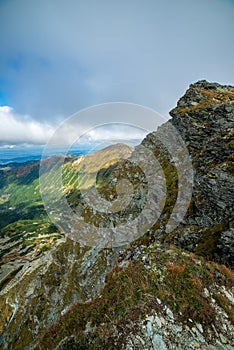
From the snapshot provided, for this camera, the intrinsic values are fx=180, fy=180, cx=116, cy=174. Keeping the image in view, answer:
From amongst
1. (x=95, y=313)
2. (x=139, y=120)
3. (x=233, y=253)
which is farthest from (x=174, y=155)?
(x=95, y=313)

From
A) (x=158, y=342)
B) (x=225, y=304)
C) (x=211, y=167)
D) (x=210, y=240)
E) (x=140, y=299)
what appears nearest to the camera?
(x=158, y=342)

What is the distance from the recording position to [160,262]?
12.9 m

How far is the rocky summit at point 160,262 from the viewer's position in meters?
9.31

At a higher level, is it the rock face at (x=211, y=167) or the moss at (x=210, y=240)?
the rock face at (x=211, y=167)

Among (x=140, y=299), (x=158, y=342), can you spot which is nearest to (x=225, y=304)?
(x=158, y=342)

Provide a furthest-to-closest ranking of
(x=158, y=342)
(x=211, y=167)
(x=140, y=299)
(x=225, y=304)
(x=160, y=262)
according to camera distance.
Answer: (x=211, y=167)
(x=160, y=262)
(x=140, y=299)
(x=225, y=304)
(x=158, y=342)

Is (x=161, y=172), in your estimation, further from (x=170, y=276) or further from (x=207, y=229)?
(x=170, y=276)

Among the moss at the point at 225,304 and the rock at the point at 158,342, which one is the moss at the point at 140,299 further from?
the rock at the point at 158,342

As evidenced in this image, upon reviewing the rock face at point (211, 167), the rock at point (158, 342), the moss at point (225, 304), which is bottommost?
the rock at point (158, 342)

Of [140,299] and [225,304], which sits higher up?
[225,304]

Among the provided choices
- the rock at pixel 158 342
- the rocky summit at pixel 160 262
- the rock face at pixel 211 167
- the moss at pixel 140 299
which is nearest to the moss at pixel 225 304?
the rocky summit at pixel 160 262

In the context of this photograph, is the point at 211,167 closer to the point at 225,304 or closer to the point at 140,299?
the point at 225,304

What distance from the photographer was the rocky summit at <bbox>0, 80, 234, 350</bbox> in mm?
9312

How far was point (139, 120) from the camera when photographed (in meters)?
25.8
